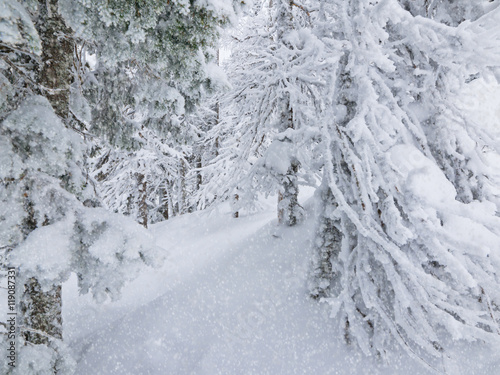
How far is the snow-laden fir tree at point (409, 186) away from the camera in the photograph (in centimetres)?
340

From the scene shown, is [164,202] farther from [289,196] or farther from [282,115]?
[282,115]

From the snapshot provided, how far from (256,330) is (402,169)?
3.37 metres

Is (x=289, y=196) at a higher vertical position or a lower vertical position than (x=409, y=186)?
lower

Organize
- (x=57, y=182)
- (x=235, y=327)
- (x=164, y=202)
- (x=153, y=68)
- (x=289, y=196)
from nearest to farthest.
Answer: (x=57, y=182)
(x=153, y=68)
(x=235, y=327)
(x=289, y=196)
(x=164, y=202)

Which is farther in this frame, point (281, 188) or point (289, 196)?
point (289, 196)

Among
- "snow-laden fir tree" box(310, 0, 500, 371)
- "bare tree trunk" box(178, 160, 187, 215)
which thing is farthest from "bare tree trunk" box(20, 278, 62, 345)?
"bare tree trunk" box(178, 160, 187, 215)

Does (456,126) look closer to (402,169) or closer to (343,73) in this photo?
(402,169)

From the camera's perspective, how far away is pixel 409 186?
366cm

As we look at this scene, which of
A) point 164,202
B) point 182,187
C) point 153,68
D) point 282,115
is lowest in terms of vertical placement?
point 164,202

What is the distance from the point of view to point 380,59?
3.52m

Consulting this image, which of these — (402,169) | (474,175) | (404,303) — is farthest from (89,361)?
(474,175)

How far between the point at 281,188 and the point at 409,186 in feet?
10.6

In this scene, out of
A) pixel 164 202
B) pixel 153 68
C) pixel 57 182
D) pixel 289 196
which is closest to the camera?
pixel 57 182

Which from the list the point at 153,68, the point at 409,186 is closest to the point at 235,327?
the point at 409,186
